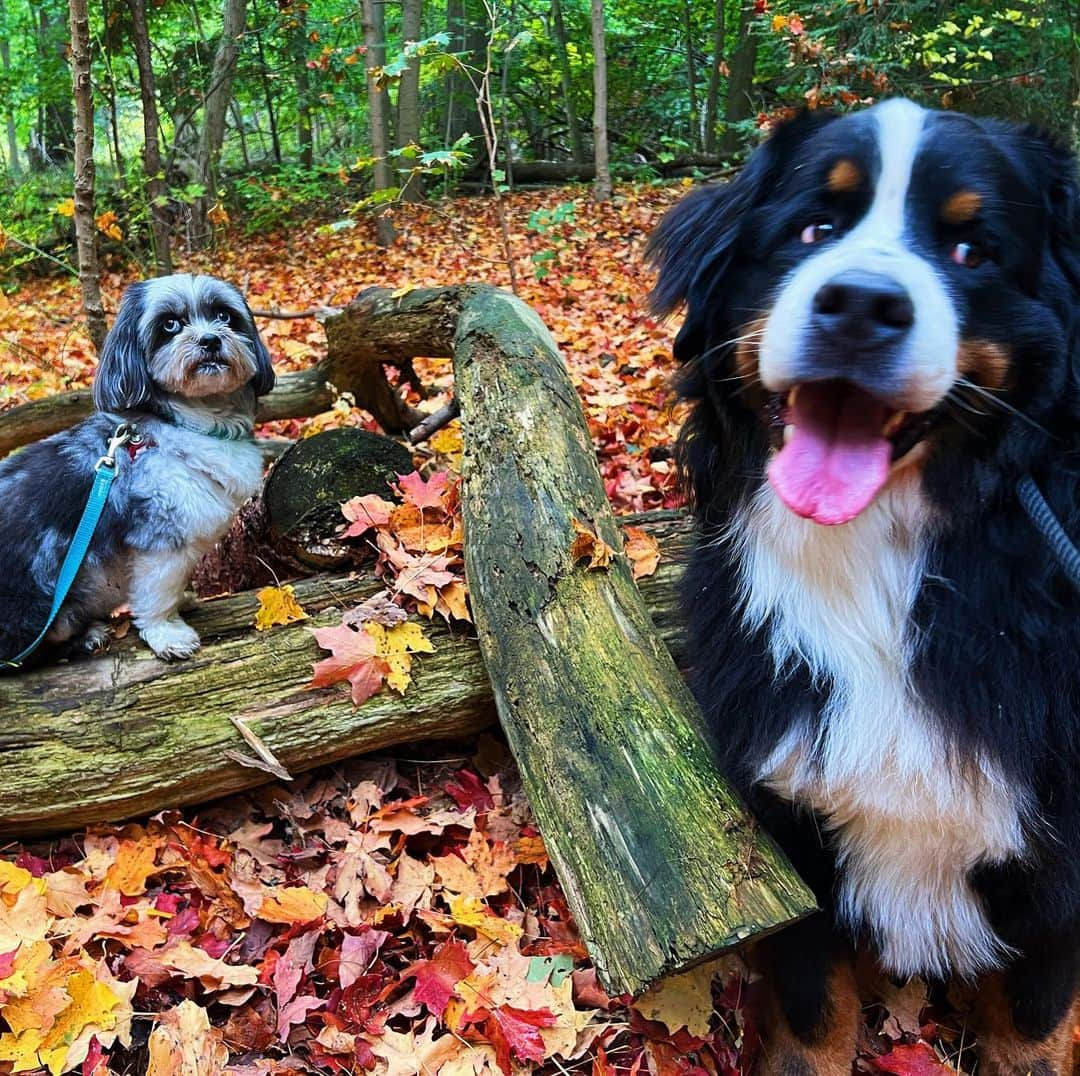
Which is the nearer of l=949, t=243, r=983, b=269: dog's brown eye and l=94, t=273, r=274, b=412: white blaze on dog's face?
l=949, t=243, r=983, b=269: dog's brown eye

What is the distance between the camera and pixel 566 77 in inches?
624

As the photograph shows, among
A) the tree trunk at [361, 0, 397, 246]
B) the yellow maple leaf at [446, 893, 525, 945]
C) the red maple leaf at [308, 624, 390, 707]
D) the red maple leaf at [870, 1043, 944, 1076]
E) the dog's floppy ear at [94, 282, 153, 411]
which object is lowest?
the red maple leaf at [870, 1043, 944, 1076]

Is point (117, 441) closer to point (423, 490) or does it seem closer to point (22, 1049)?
point (423, 490)

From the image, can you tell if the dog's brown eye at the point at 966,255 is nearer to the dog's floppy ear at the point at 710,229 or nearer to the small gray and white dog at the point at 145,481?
the dog's floppy ear at the point at 710,229

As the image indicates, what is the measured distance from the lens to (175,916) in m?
2.69

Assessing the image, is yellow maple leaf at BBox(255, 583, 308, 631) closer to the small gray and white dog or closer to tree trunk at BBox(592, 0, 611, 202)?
the small gray and white dog

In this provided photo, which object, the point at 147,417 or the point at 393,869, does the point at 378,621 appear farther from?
the point at 147,417

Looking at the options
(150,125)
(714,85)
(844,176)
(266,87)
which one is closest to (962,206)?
(844,176)

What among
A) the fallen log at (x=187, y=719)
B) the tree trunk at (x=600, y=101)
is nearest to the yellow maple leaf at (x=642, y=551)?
the fallen log at (x=187, y=719)

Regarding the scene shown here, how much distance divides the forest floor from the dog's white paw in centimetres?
58

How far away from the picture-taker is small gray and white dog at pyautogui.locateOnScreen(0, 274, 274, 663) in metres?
3.17

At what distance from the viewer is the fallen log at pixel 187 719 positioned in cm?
284

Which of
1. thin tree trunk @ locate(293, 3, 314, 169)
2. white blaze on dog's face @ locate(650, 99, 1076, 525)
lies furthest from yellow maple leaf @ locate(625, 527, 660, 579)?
thin tree trunk @ locate(293, 3, 314, 169)

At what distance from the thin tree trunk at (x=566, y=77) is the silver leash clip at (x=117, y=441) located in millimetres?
14637
